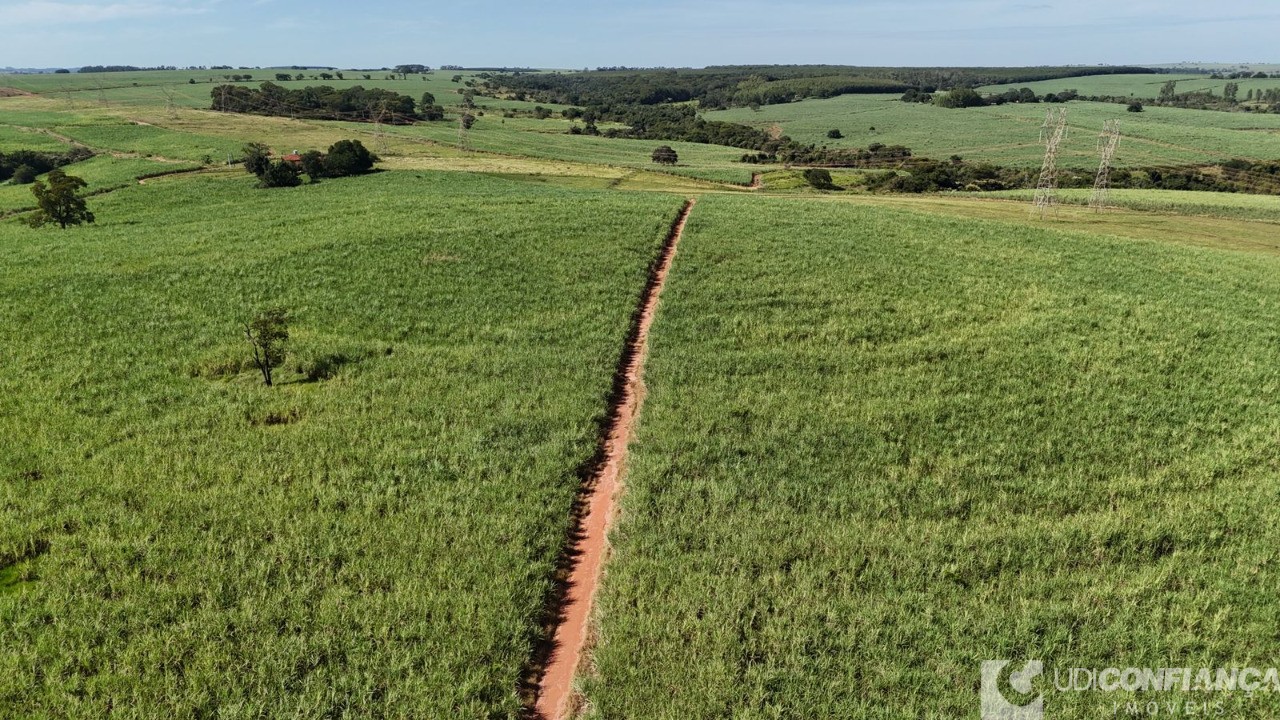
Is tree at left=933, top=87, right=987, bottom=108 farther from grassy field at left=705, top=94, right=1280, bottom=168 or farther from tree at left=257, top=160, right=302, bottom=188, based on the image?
tree at left=257, top=160, right=302, bottom=188

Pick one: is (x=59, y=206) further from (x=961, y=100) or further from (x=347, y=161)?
(x=961, y=100)

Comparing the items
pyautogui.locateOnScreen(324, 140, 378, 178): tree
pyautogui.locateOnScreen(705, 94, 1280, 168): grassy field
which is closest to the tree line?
pyautogui.locateOnScreen(324, 140, 378, 178): tree

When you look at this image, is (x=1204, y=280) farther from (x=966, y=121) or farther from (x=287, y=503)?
(x=966, y=121)

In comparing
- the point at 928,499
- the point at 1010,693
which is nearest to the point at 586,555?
the point at 1010,693

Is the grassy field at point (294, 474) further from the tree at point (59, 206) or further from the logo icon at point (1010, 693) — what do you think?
the tree at point (59, 206)

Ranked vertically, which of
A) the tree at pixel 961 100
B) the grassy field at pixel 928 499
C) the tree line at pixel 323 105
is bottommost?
the grassy field at pixel 928 499

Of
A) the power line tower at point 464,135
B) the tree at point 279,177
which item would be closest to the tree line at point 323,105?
the power line tower at point 464,135
